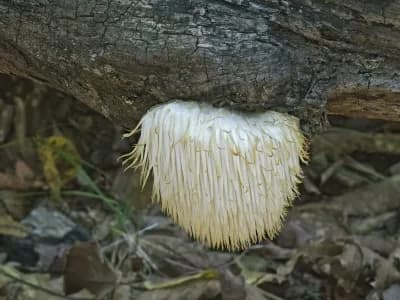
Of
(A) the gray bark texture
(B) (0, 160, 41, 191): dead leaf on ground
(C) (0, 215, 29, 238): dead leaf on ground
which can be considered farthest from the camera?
(B) (0, 160, 41, 191): dead leaf on ground

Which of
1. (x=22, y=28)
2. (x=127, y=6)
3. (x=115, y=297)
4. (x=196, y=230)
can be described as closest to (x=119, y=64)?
(x=127, y=6)

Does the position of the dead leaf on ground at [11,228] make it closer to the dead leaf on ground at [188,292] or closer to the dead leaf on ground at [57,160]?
the dead leaf on ground at [57,160]

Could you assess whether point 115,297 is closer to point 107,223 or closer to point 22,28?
point 107,223

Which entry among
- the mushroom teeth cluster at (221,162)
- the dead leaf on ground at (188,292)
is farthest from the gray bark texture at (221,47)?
the dead leaf on ground at (188,292)

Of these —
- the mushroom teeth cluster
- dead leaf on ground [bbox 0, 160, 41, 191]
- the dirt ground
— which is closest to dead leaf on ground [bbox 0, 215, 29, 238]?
the dirt ground

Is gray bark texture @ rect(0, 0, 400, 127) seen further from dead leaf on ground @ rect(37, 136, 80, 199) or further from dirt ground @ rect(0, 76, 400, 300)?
dead leaf on ground @ rect(37, 136, 80, 199)

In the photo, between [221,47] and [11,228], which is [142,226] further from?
[221,47]
